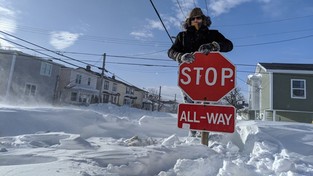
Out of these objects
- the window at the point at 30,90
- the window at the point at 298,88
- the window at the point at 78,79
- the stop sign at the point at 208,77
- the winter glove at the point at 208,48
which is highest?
the window at the point at 78,79

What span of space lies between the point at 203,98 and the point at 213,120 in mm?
287

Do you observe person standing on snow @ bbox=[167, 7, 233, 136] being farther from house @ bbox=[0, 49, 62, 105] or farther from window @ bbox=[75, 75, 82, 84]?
window @ bbox=[75, 75, 82, 84]

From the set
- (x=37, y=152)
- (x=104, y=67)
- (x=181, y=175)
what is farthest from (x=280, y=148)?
(x=104, y=67)

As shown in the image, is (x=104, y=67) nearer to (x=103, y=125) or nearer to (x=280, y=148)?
(x=103, y=125)

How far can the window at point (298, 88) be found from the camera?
19.1 metres

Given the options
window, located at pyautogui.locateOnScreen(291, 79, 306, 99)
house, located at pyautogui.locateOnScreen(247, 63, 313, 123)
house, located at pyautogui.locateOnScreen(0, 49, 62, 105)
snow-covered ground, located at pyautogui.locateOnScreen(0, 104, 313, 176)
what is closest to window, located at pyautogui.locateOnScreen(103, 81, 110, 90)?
house, located at pyautogui.locateOnScreen(0, 49, 62, 105)

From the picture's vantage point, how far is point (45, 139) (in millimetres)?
3891

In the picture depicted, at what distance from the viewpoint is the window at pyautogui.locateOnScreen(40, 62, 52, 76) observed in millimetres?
31800

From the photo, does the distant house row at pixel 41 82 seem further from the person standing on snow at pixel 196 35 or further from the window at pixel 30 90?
the person standing on snow at pixel 196 35

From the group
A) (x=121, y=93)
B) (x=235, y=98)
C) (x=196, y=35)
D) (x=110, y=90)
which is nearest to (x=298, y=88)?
(x=196, y=35)

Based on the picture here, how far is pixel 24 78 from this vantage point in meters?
30.1

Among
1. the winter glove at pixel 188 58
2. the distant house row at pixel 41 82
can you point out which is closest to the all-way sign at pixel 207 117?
the winter glove at pixel 188 58

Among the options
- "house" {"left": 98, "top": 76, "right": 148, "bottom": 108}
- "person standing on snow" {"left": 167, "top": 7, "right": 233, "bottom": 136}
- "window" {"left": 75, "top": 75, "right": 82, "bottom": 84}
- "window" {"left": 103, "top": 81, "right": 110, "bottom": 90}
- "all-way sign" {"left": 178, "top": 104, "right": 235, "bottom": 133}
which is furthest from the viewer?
"house" {"left": 98, "top": 76, "right": 148, "bottom": 108}

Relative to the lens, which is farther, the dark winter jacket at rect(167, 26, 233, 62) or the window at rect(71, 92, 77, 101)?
the window at rect(71, 92, 77, 101)
